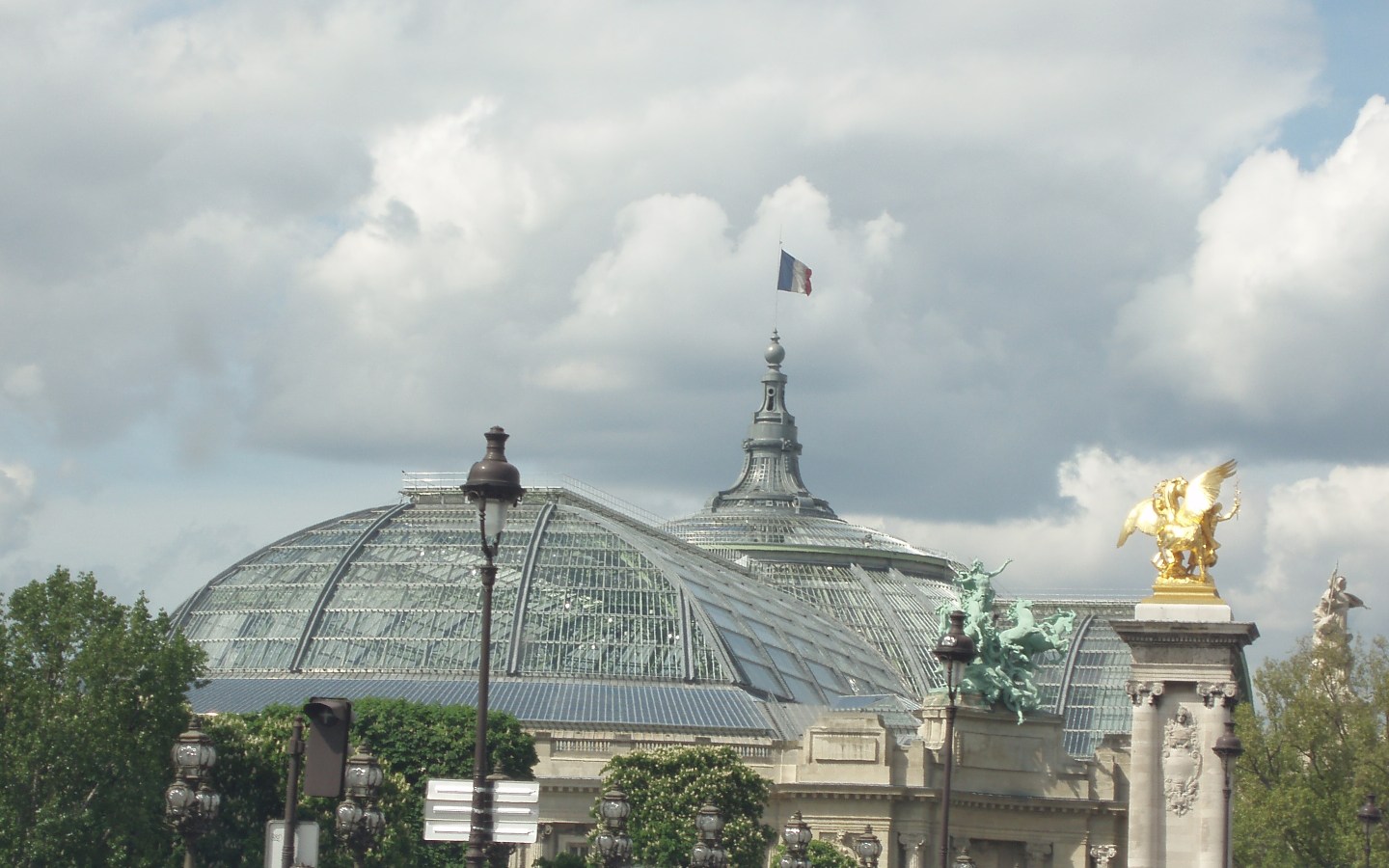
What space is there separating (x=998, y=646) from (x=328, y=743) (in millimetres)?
66404

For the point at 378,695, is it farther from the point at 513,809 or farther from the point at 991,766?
the point at 513,809

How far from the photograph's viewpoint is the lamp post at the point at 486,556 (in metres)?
36.4

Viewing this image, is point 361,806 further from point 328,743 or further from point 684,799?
point 684,799

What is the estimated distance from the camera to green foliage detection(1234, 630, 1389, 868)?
78812 millimetres

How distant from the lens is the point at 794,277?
134 m

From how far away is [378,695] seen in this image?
10406 centimetres

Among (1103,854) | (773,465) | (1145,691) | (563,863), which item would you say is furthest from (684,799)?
(773,465)

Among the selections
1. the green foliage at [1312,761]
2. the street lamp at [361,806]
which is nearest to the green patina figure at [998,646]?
the green foliage at [1312,761]

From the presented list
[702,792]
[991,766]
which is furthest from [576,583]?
[702,792]

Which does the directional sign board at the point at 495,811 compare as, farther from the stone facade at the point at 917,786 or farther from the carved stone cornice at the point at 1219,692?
the stone facade at the point at 917,786

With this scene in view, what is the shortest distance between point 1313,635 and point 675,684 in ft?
89.7

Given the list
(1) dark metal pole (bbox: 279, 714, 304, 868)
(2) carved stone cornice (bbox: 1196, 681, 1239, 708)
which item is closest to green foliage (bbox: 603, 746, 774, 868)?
(2) carved stone cornice (bbox: 1196, 681, 1239, 708)

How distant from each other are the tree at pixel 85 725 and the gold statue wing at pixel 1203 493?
89.6 ft

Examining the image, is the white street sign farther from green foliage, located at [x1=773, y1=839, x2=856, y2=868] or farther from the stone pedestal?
green foliage, located at [x1=773, y1=839, x2=856, y2=868]
